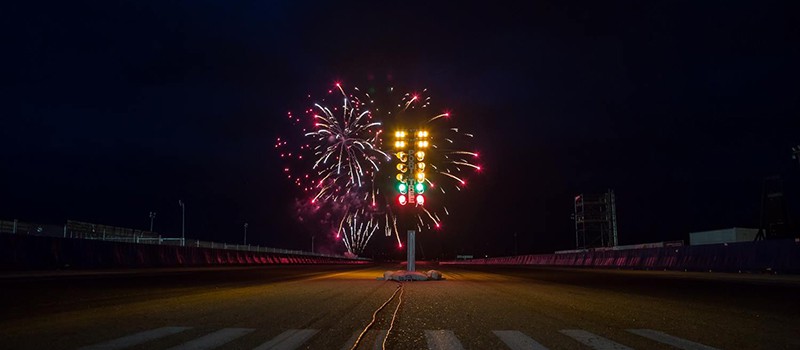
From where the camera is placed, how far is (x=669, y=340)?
29.7ft

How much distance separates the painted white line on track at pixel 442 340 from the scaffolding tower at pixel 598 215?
7647 cm

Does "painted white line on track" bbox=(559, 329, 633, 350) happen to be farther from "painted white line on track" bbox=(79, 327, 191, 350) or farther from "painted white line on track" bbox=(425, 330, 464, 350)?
"painted white line on track" bbox=(79, 327, 191, 350)

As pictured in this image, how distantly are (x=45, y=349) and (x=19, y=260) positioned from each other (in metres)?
19.6

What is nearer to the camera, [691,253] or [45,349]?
[45,349]

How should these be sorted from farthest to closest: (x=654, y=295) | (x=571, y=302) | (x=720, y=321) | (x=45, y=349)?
(x=654, y=295) → (x=571, y=302) → (x=720, y=321) → (x=45, y=349)

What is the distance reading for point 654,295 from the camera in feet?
59.1

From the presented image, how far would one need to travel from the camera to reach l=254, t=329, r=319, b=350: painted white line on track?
8094mm

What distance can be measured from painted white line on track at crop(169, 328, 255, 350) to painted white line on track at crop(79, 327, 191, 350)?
0.65m

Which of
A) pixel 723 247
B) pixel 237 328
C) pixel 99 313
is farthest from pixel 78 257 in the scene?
pixel 723 247

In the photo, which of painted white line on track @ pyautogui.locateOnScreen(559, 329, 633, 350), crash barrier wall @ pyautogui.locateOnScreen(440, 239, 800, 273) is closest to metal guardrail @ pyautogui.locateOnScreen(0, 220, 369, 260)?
painted white line on track @ pyautogui.locateOnScreen(559, 329, 633, 350)

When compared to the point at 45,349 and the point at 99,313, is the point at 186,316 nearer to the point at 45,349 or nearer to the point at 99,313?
the point at 99,313

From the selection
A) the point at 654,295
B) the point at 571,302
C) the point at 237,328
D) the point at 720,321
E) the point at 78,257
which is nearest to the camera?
the point at 237,328

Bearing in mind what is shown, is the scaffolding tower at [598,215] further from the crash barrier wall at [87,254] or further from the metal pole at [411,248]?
the metal pole at [411,248]

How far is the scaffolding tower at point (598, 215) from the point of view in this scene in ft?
270
